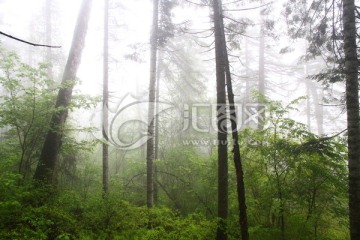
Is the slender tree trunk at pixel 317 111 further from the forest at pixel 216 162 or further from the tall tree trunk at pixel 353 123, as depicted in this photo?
the tall tree trunk at pixel 353 123

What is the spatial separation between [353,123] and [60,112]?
27.5ft

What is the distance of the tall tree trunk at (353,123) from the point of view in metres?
5.86

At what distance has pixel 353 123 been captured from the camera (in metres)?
5.90

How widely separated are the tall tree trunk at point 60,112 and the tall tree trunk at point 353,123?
7559 millimetres

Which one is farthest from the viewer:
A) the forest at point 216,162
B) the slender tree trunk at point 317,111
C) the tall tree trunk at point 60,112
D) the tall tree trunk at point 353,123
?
the slender tree trunk at point 317,111

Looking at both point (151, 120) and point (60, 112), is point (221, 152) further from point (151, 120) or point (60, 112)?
point (60, 112)

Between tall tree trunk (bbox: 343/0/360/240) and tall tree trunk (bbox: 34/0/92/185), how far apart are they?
24.8 feet

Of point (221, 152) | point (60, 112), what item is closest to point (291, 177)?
point (221, 152)

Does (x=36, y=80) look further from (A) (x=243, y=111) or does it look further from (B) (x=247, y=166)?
(A) (x=243, y=111)

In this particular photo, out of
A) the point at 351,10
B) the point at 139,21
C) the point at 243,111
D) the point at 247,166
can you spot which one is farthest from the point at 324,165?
the point at 139,21

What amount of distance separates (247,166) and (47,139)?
676cm

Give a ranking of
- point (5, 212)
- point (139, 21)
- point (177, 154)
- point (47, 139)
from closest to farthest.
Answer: point (5, 212), point (47, 139), point (177, 154), point (139, 21)

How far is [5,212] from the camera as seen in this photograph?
576cm

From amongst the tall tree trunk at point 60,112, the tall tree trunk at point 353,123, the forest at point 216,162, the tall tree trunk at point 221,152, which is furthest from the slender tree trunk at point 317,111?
the tall tree trunk at point 60,112
